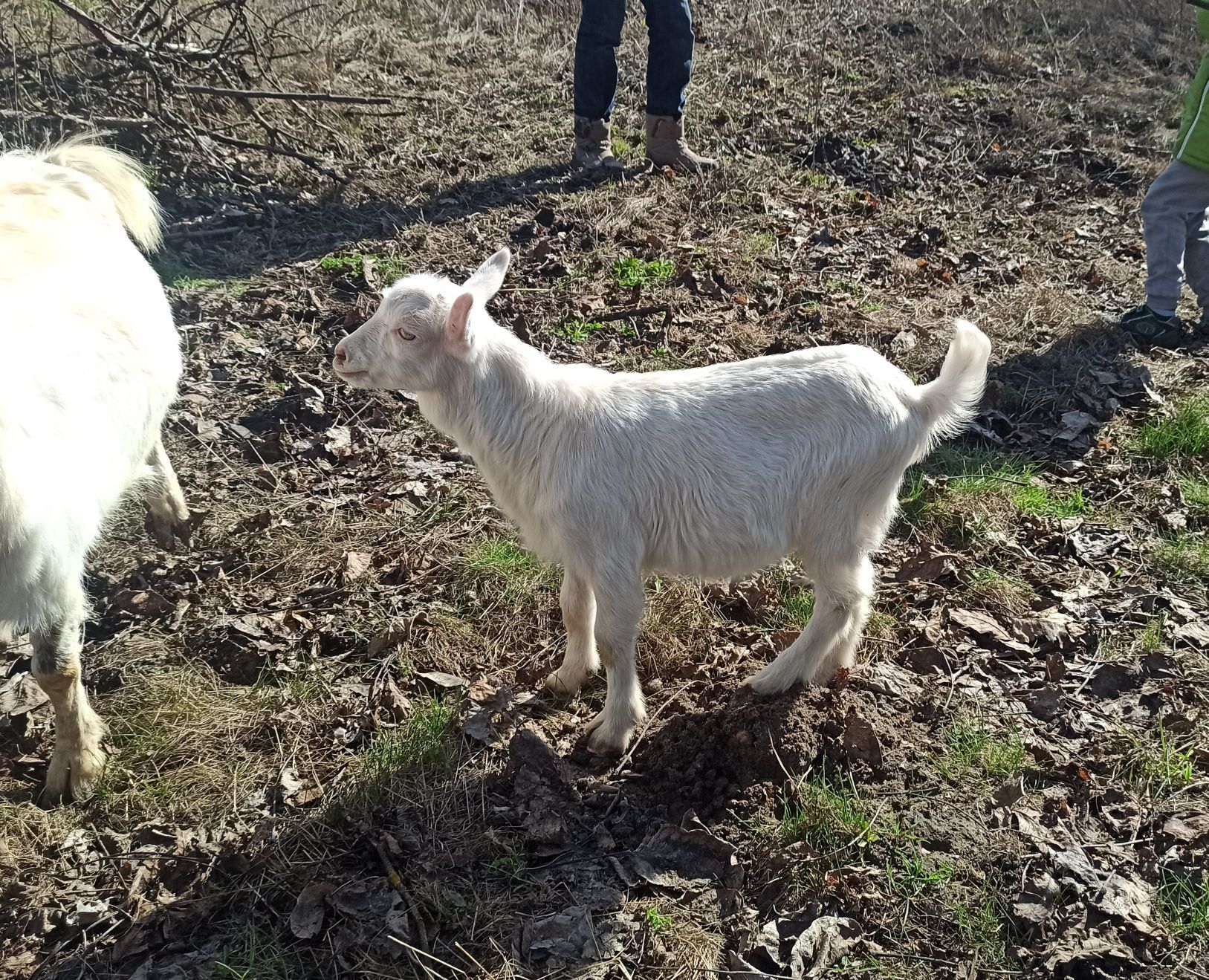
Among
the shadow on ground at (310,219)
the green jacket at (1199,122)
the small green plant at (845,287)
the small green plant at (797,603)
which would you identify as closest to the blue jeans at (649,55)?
the shadow on ground at (310,219)

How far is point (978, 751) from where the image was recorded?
327cm

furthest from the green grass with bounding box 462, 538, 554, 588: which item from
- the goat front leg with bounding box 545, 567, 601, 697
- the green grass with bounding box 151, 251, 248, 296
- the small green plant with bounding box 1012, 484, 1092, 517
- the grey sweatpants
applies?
the grey sweatpants

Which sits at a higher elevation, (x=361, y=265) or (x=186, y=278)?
(x=361, y=265)

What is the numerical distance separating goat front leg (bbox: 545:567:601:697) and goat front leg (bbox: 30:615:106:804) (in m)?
1.66

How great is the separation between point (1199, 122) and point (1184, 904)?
15.9ft

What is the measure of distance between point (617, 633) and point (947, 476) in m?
2.25

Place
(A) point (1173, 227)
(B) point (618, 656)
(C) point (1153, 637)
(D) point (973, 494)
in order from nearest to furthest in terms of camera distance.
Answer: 1. (B) point (618, 656)
2. (C) point (1153, 637)
3. (D) point (973, 494)
4. (A) point (1173, 227)

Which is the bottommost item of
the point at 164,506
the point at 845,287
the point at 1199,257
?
the point at 164,506

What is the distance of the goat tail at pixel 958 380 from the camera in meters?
3.26

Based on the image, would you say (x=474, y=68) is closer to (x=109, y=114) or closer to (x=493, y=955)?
(x=109, y=114)

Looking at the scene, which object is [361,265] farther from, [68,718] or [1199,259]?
[1199,259]

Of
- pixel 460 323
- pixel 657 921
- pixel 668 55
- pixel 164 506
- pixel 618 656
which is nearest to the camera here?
pixel 657 921

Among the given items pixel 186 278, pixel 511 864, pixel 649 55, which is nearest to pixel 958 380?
pixel 511 864

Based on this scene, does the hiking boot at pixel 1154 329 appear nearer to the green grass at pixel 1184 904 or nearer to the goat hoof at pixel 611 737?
the green grass at pixel 1184 904
